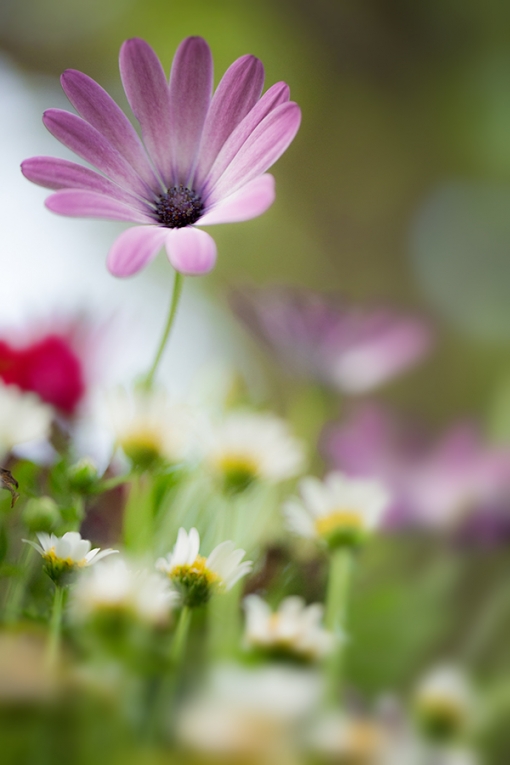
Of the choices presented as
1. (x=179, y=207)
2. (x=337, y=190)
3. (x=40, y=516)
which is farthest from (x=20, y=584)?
(x=337, y=190)

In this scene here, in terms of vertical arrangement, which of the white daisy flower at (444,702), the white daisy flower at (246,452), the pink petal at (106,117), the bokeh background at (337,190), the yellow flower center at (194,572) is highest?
the bokeh background at (337,190)

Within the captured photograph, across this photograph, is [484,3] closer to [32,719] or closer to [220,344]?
[220,344]

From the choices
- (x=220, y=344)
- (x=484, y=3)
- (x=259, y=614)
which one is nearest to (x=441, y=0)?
(x=484, y=3)

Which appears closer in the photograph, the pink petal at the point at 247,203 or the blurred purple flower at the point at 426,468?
the pink petal at the point at 247,203

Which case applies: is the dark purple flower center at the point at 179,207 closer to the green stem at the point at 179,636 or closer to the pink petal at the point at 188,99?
the pink petal at the point at 188,99

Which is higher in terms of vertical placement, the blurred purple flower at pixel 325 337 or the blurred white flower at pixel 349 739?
the blurred purple flower at pixel 325 337

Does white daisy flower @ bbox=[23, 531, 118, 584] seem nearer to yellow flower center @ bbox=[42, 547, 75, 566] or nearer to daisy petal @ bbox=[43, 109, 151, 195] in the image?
yellow flower center @ bbox=[42, 547, 75, 566]

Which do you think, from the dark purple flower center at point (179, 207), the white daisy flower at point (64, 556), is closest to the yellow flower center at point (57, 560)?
the white daisy flower at point (64, 556)
